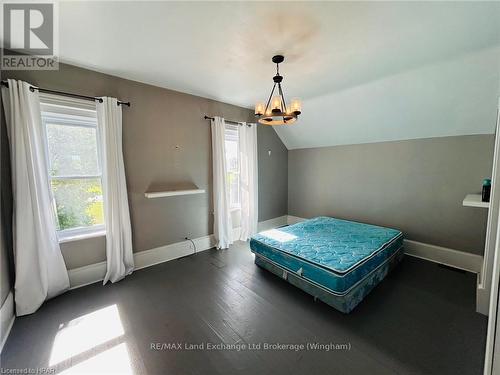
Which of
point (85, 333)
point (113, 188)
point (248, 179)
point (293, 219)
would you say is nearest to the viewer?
point (85, 333)

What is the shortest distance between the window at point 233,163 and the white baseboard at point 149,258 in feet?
3.19

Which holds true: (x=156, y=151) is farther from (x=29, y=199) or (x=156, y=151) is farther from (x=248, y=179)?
(x=248, y=179)

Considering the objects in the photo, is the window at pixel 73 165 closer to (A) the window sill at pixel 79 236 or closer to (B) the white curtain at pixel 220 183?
(A) the window sill at pixel 79 236

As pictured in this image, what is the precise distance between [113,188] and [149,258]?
3.96ft

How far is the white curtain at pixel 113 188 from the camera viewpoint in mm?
2559

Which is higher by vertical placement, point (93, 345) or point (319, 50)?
point (319, 50)

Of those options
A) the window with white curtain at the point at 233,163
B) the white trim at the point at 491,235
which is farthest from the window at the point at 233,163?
the white trim at the point at 491,235

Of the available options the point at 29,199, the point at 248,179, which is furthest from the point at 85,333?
the point at 248,179

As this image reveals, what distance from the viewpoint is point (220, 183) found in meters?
3.68

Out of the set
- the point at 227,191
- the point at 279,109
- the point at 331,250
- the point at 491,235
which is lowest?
the point at 331,250

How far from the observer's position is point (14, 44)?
6.57 feet

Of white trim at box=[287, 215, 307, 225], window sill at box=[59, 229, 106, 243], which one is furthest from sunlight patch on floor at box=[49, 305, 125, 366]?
white trim at box=[287, 215, 307, 225]

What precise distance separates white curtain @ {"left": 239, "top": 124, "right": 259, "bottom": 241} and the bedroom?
35 centimetres

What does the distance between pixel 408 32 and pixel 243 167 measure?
9.81ft
